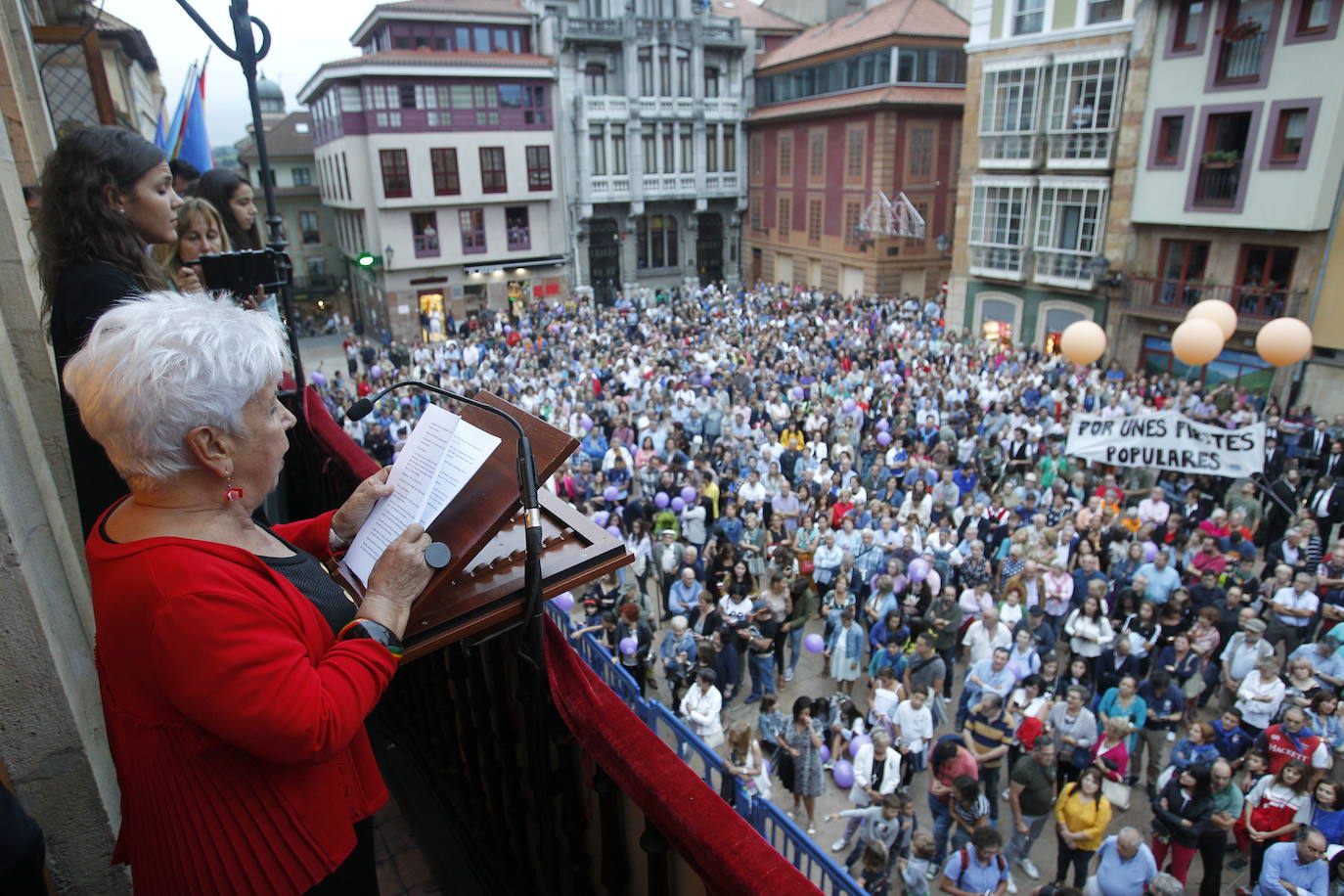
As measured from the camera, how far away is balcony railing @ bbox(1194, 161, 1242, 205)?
1910 cm

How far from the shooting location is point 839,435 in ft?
46.3

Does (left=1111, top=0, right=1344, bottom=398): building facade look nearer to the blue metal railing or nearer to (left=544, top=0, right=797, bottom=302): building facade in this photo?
the blue metal railing

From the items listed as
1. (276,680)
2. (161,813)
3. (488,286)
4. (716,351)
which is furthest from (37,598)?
(488,286)

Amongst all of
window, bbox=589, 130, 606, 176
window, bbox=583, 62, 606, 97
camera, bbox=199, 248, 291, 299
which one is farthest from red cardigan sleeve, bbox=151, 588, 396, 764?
window, bbox=583, 62, 606, 97

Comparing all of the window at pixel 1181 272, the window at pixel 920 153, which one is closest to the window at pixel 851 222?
the window at pixel 920 153

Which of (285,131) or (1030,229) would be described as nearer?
(1030,229)

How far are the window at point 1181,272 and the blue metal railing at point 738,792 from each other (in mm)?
19656

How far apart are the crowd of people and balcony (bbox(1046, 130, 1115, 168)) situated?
28.2 ft

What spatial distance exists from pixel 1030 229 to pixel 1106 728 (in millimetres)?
20545

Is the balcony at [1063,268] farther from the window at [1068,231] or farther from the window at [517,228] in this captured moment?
the window at [517,228]

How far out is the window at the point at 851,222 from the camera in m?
31.6

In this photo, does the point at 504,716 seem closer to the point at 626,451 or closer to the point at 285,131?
the point at 626,451

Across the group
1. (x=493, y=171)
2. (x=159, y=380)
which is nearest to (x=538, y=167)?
(x=493, y=171)

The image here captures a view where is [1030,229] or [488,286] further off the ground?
[1030,229]
